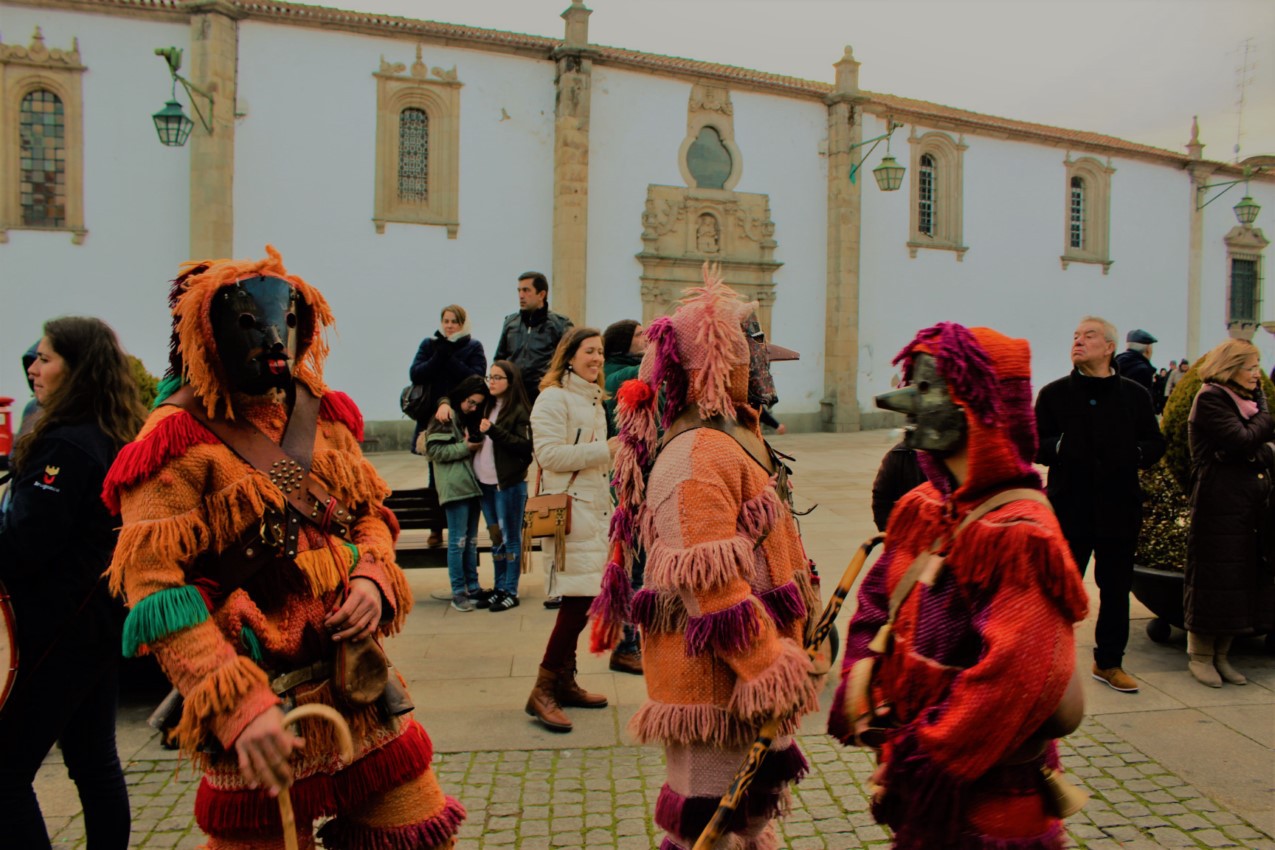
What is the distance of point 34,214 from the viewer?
693 inches

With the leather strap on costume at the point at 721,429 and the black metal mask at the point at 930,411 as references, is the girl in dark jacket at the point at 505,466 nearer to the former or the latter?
the leather strap on costume at the point at 721,429

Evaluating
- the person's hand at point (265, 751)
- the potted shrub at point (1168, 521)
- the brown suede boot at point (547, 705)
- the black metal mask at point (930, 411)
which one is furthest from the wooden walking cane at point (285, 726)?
the potted shrub at point (1168, 521)

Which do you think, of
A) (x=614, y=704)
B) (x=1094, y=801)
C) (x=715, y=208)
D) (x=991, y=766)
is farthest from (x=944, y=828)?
(x=715, y=208)

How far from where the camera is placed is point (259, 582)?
7.41ft

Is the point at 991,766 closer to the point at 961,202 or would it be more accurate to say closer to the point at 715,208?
the point at 715,208

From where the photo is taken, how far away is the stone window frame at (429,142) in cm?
1880

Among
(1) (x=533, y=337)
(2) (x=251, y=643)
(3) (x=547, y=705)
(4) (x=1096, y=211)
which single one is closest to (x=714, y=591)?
(2) (x=251, y=643)

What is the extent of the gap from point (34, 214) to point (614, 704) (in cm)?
1813

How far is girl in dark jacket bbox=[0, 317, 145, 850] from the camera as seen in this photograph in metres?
2.73

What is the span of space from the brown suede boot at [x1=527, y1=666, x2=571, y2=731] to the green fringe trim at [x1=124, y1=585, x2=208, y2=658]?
8.56ft

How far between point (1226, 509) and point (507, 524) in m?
4.46

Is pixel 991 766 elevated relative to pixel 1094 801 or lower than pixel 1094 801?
elevated

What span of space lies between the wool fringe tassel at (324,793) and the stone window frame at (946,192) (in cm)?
2411

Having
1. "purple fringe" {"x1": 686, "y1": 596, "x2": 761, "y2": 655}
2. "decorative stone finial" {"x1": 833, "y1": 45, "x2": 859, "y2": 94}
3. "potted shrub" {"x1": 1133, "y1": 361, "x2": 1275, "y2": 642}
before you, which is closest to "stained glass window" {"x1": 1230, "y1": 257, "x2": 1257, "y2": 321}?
"decorative stone finial" {"x1": 833, "y1": 45, "x2": 859, "y2": 94}
